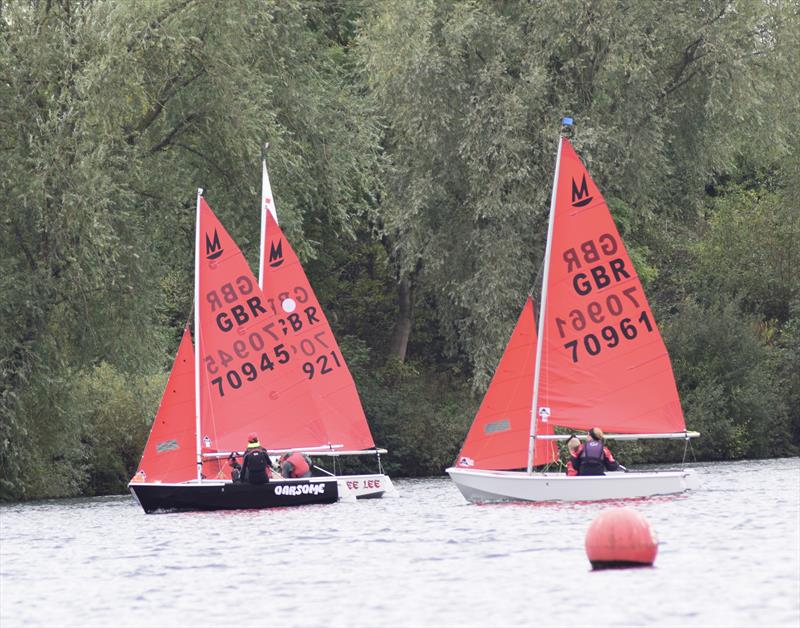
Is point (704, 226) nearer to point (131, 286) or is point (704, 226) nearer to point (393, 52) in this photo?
point (393, 52)

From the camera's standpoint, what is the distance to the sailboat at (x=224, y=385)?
127 ft

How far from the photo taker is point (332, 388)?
4353 centimetres

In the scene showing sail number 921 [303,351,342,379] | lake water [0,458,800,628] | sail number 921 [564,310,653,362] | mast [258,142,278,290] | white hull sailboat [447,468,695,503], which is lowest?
lake water [0,458,800,628]

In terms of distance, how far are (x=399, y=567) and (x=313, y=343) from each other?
686 inches

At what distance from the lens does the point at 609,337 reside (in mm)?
35188

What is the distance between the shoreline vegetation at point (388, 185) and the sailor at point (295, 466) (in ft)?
18.9

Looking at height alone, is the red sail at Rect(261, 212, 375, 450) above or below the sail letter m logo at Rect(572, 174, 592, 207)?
below

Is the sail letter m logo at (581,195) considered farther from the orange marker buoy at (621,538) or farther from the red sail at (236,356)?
the orange marker buoy at (621,538)

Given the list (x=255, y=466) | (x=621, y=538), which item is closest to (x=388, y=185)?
(x=255, y=466)

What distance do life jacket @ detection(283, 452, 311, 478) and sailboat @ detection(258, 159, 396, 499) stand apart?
198cm

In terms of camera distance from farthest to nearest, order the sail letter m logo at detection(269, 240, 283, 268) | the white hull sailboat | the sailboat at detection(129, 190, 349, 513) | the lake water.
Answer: the sail letter m logo at detection(269, 240, 283, 268), the sailboat at detection(129, 190, 349, 513), the white hull sailboat, the lake water

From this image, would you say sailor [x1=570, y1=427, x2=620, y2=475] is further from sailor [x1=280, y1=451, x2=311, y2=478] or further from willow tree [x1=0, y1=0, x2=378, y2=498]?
willow tree [x1=0, y1=0, x2=378, y2=498]

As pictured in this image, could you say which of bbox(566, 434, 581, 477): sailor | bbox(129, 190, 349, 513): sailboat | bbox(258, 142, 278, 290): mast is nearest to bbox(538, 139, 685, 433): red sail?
bbox(566, 434, 581, 477): sailor

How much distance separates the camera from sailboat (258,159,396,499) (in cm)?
4244
